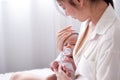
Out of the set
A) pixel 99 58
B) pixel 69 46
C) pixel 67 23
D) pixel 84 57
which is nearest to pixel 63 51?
pixel 69 46

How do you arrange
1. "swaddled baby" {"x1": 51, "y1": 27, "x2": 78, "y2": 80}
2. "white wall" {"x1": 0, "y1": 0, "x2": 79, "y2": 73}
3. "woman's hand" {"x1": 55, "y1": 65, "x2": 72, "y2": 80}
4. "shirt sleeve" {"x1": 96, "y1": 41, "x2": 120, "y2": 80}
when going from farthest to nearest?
"white wall" {"x1": 0, "y1": 0, "x2": 79, "y2": 73} → "swaddled baby" {"x1": 51, "y1": 27, "x2": 78, "y2": 80} → "woman's hand" {"x1": 55, "y1": 65, "x2": 72, "y2": 80} → "shirt sleeve" {"x1": 96, "y1": 41, "x2": 120, "y2": 80}

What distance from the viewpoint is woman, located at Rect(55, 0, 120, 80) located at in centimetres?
78

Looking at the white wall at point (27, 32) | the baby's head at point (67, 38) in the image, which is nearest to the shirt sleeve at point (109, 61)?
the baby's head at point (67, 38)

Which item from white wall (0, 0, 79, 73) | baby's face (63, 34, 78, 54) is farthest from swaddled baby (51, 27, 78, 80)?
white wall (0, 0, 79, 73)

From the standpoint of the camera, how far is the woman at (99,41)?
0.78 meters

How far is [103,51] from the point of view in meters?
0.79

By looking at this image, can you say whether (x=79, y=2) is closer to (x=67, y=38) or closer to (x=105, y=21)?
(x=105, y=21)

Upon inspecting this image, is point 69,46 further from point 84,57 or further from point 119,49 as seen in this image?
point 119,49

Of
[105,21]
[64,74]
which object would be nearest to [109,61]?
[105,21]

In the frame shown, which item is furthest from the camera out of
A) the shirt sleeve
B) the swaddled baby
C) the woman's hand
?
the swaddled baby

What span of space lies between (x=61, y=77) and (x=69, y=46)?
0.69 ft

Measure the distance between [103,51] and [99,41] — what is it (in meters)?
0.06

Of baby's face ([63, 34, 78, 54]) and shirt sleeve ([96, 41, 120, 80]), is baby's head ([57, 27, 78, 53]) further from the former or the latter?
shirt sleeve ([96, 41, 120, 80])

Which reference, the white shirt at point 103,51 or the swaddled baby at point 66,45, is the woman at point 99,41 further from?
the swaddled baby at point 66,45
